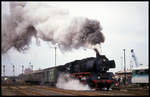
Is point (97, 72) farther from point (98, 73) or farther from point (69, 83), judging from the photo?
point (69, 83)

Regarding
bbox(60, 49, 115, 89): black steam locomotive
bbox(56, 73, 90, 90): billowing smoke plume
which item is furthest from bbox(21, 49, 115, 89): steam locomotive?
bbox(56, 73, 90, 90): billowing smoke plume

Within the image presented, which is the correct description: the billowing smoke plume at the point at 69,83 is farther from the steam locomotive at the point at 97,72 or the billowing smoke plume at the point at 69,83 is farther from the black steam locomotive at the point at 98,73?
the black steam locomotive at the point at 98,73

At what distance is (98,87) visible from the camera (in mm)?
23625

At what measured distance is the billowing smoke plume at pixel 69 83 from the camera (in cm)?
2459

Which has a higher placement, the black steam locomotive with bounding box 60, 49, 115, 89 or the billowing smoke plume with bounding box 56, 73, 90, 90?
the black steam locomotive with bounding box 60, 49, 115, 89

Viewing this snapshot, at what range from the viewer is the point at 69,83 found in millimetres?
27016

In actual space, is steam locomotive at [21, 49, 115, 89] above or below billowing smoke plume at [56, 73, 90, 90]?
above

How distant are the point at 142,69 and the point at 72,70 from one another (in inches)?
391

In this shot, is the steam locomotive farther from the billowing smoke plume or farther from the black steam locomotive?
the billowing smoke plume

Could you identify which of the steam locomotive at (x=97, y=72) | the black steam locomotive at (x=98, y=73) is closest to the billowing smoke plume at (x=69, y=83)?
the steam locomotive at (x=97, y=72)

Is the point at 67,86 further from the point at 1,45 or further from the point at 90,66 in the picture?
the point at 1,45

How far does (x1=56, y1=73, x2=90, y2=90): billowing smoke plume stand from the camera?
24.6 meters

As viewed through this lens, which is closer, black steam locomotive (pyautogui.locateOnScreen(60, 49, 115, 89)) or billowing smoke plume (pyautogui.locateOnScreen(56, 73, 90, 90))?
black steam locomotive (pyautogui.locateOnScreen(60, 49, 115, 89))

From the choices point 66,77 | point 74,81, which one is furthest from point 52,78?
point 74,81
